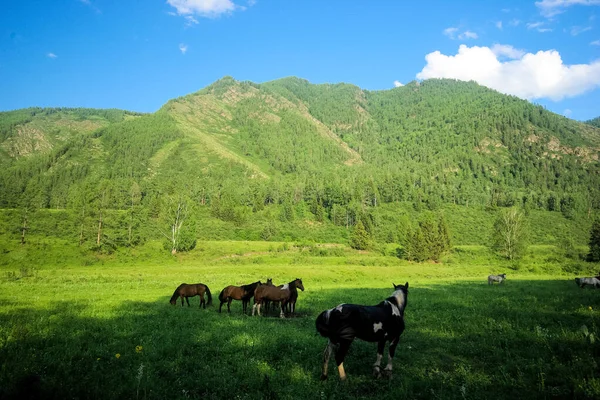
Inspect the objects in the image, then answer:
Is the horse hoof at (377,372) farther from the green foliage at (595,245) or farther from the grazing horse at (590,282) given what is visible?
the green foliage at (595,245)

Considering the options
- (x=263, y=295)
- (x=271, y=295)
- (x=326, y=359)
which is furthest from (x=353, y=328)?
(x=263, y=295)

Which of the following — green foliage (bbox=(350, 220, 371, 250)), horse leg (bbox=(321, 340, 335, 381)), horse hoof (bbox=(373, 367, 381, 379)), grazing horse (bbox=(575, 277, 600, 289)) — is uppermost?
horse leg (bbox=(321, 340, 335, 381))

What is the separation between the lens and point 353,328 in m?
9.61

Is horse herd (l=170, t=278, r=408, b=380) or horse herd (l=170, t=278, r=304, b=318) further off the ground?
horse herd (l=170, t=278, r=408, b=380)

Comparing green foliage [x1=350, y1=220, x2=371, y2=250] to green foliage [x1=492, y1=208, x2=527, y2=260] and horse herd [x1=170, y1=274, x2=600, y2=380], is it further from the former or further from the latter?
horse herd [x1=170, y1=274, x2=600, y2=380]

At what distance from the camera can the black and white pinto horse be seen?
9.52m

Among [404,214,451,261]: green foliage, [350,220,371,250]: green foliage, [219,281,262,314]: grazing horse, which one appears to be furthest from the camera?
[350,220,371,250]: green foliage

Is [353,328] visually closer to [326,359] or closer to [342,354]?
[342,354]

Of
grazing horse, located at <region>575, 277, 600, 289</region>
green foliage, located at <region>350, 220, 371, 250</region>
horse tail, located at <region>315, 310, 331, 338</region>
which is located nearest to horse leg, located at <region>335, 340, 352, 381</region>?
horse tail, located at <region>315, 310, 331, 338</region>

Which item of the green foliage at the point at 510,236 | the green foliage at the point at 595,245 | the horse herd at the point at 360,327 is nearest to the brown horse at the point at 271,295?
the horse herd at the point at 360,327

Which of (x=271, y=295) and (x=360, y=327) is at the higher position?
(x=360, y=327)

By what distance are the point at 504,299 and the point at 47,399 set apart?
27099 mm

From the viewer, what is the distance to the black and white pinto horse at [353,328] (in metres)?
9.52

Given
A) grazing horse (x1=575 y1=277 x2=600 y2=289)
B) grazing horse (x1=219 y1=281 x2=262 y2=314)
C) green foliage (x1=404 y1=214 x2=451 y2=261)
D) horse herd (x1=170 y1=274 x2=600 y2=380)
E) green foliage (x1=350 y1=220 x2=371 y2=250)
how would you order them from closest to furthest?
horse herd (x1=170 y1=274 x2=600 y2=380) < grazing horse (x1=219 y1=281 x2=262 y2=314) < grazing horse (x1=575 y1=277 x2=600 y2=289) < green foliage (x1=404 y1=214 x2=451 y2=261) < green foliage (x1=350 y1=220 x2=371 y2=250)
